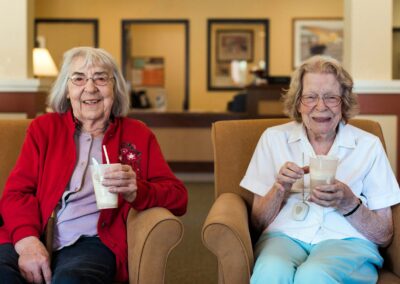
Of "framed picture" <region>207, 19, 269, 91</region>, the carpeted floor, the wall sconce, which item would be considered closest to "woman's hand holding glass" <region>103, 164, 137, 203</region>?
the carpeted floor

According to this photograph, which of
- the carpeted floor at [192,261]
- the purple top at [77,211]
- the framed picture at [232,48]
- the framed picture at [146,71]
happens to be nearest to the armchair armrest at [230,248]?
the purple top at [77,211]

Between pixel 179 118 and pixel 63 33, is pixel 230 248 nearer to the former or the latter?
pixel 179 118

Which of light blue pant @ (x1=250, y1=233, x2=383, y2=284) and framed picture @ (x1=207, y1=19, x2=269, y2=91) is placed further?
framed picture @ (x1=207, y1=19, x2=269, y2=91)

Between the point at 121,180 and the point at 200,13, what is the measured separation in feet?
24.9

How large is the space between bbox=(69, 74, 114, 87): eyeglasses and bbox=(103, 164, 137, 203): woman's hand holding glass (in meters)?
0.41

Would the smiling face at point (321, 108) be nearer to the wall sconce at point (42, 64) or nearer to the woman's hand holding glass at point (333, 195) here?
the woman's hand holding glass at point (333, 195)

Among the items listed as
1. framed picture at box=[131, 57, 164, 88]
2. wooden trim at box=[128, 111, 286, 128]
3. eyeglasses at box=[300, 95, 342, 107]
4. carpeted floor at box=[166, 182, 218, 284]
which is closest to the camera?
eyeglasses at box=[300, 95, 342, 107]

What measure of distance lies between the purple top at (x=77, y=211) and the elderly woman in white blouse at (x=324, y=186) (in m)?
0.55

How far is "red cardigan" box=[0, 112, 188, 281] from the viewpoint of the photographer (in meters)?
2.02

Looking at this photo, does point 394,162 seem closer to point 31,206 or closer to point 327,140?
point 327,140

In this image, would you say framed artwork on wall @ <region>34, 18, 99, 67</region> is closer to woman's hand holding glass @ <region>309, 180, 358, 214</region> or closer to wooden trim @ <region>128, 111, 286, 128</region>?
wooden trim @ <region>128, 111, 286, 128</region>

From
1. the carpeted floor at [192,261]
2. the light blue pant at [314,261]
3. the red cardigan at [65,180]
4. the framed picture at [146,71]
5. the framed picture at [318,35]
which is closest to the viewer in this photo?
the light blue pant at [314,261]

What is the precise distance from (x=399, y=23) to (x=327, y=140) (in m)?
4.96

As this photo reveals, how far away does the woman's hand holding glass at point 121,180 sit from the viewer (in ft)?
6.01
